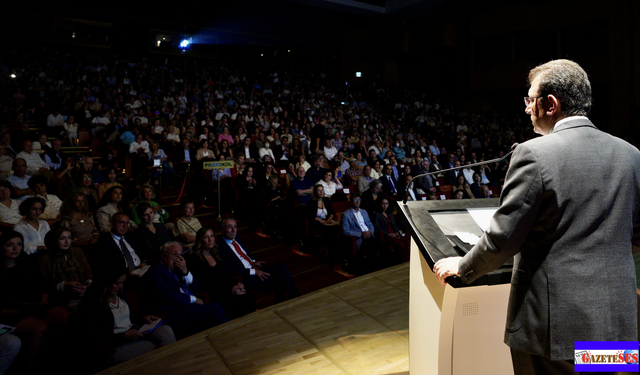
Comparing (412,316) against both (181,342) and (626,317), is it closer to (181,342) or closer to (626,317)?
(626,317)

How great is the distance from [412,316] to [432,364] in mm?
178

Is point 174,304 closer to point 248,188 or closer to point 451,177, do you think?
point 248,188

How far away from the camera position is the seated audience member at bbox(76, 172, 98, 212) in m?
4.10

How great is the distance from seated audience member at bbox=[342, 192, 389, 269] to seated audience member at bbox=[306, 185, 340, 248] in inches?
5.2

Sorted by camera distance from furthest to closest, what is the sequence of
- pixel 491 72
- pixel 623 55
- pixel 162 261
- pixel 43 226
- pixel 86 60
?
pixel 491 72 → pixel 623 55 → pixel 86 60 → pixel 43 226 → pixel 162 261

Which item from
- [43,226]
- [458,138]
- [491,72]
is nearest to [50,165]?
[43,226]

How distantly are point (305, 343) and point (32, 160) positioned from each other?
4.33m

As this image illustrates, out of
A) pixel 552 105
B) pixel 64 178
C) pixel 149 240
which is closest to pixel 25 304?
pixel 149 240

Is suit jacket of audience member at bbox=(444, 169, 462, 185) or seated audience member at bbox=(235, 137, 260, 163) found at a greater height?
seated audience member at bbox=(235, 137, 260, 163)

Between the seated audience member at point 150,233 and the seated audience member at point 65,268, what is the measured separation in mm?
564

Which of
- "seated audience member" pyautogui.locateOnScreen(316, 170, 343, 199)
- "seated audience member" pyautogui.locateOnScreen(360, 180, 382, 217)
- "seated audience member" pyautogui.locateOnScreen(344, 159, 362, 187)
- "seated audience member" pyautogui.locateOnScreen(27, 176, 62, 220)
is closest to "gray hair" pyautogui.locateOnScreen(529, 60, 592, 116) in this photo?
"seated audience member" pyautogui.locateOnScreen(360, 180, 382, 217)

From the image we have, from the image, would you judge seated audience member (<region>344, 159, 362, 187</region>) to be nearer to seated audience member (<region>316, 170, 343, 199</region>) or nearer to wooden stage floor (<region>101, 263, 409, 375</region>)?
seated audience member (<region>316, 170, 343, 199</region>)

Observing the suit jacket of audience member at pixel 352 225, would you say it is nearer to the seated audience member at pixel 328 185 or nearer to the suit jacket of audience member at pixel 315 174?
the seated audience member at pixel 328 185

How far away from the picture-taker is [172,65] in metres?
10.8
